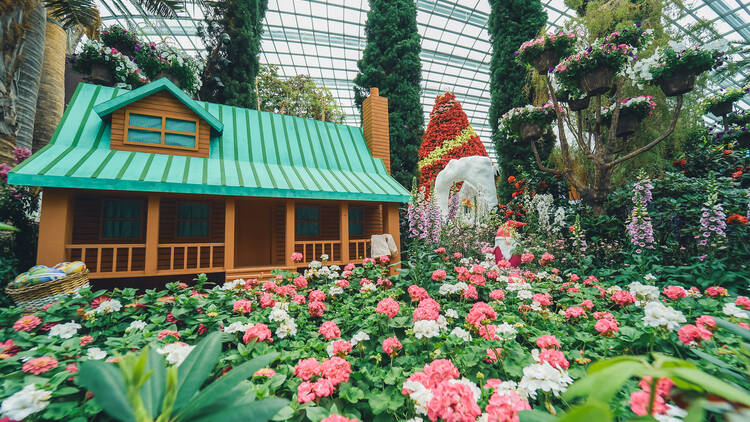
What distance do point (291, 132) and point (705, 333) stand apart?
7483 mm

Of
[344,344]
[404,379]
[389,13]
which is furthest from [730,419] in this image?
[389,13]

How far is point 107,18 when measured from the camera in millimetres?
14266

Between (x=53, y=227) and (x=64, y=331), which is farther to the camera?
(x=53, y=227)

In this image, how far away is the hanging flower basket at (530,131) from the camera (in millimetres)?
5445

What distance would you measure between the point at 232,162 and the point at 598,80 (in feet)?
22.2

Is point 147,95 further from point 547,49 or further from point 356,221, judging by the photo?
point 547,49

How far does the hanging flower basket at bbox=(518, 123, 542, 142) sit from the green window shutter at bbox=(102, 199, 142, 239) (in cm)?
797

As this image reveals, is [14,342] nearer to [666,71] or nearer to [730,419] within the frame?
[730,419]

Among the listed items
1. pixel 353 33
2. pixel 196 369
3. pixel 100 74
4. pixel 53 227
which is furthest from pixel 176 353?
pixel 353 33

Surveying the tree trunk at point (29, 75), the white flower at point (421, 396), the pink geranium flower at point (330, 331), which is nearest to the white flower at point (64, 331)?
the pink geranium flower at point (330, 331)

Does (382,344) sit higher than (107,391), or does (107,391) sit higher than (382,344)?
(107,391)

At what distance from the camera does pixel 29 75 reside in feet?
19.7

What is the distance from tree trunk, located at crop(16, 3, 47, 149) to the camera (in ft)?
19.1

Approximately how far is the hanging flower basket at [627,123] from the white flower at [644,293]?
3.97 m
